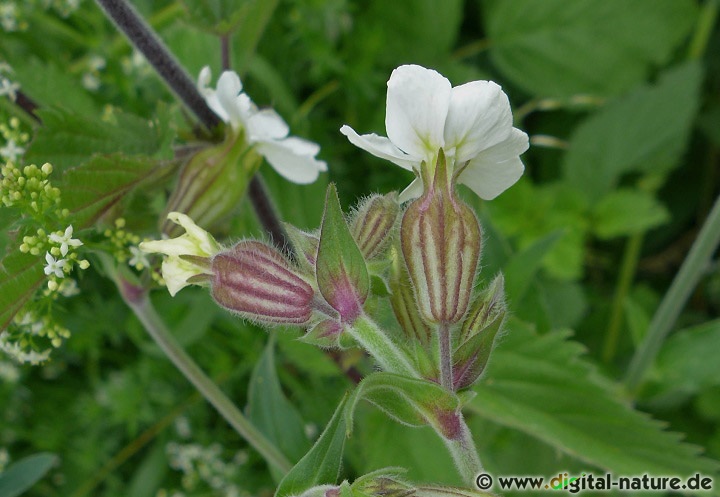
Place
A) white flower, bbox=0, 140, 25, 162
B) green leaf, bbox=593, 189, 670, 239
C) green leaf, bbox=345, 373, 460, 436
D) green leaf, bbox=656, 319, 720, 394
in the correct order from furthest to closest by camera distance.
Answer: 1. green leaf, bbox=593, 189, 670, 239
2. green leaf, bbox=656, 319, 720, 394
3. white flower, bbox=0, 140, 25, 162
4. green leaf, bbox=345, 373, 460, 436

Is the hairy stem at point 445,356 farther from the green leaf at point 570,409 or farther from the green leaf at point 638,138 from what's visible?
the green leaf at point 638,138

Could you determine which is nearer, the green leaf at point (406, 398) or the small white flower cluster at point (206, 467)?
the green leaf at point (406, 398)

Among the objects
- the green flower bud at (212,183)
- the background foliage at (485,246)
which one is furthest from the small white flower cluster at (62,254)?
the background foliage at (485,246)

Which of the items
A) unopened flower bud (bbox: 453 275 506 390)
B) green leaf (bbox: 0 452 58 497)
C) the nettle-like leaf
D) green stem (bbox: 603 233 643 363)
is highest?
green leaf (bbox: 0 452 58 497)

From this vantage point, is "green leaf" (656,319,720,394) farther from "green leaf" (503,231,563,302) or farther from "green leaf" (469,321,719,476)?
"green leaf" (503,231,563,302)

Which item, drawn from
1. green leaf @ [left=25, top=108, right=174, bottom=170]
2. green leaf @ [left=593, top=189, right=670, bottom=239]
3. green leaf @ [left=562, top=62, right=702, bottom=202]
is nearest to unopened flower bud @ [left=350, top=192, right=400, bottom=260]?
green leaf @ [left=25, top=108, right=174, bottom=170]

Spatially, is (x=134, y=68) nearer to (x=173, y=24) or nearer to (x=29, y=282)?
(x=173, y=24)

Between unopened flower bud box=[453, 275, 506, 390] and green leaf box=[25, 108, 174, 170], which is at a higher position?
green leaf box=[25, 108, 174, 170]
